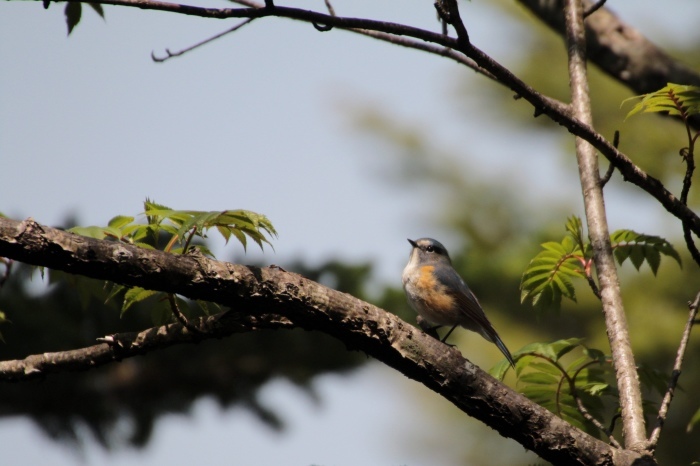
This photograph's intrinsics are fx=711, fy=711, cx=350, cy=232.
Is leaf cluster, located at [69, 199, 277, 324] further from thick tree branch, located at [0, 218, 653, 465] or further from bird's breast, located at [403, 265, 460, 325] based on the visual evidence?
bird's breast, located at [403, 265, 460, 325]

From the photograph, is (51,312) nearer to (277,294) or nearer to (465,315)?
(465,315)

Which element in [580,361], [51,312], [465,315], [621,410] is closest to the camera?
[621,410]

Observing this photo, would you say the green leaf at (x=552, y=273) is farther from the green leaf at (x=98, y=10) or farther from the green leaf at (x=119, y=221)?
the green leaf at (x=98, y=10)

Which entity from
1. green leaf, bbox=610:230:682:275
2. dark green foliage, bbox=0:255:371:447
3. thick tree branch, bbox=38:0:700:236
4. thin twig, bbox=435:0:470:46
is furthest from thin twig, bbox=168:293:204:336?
dark green foliage, bbox=0:255:371:447

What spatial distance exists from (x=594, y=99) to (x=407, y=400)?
5.90m

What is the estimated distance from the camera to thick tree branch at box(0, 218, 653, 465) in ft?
5.65

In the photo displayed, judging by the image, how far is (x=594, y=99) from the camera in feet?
38.5

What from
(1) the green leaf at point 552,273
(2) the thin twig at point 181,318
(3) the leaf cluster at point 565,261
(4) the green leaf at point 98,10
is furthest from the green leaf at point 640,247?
(4) the green leaf at point 98,10

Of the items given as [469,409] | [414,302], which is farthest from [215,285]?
[414,302]

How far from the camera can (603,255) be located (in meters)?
2.86

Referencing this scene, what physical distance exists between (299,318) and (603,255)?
144 centimetres

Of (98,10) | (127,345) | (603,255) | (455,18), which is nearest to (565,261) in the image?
(603,255)

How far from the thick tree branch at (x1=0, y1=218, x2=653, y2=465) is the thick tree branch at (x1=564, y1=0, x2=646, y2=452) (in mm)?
277

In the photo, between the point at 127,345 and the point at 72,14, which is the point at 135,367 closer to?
the point at 72,14
